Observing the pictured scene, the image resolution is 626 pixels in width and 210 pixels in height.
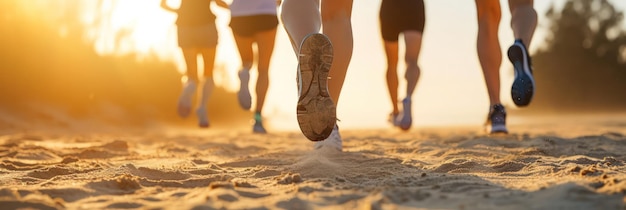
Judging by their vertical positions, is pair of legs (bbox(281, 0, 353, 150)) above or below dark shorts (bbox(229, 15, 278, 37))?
below

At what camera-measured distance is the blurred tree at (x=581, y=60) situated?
1039 inches

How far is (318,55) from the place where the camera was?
267 cm

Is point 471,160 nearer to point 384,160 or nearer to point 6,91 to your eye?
point 384,160

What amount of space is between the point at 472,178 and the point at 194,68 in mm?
4998

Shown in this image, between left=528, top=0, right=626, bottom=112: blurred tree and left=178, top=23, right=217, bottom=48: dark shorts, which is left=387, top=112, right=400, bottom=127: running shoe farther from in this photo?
left=528, top=0, right=626, bottom=112: blurred tree

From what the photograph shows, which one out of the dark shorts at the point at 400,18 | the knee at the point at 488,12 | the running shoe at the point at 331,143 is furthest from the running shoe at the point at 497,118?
the running shoe at the point at 331,143

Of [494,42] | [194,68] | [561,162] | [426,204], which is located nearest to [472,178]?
[426,204]

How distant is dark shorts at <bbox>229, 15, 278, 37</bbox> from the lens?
20.1ft

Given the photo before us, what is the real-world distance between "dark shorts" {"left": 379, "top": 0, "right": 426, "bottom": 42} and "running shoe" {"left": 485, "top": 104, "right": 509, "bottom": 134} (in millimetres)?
1070

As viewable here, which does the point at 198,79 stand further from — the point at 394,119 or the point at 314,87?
the point at 314,87

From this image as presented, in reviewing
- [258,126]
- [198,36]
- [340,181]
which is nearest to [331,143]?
[340,181]

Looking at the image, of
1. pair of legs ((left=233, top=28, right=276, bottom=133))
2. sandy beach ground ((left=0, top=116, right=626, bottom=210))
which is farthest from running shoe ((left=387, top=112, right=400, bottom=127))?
sandy beach ground ((left=0, top=116, right=626, bottom=210))

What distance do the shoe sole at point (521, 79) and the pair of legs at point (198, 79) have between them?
411cm

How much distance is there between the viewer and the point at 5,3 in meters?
12.4
